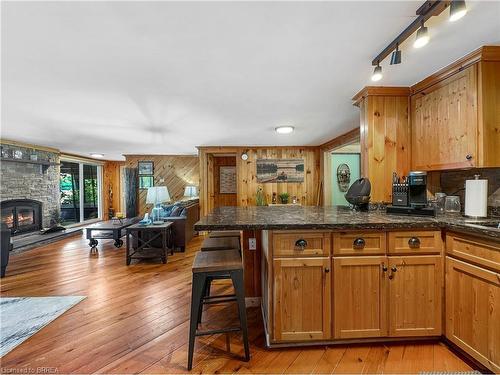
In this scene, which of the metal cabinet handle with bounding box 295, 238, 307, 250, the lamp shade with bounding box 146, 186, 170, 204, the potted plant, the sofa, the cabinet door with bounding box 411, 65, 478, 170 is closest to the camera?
the metal cabinet handle with bounding box 295, 238, 307, 250

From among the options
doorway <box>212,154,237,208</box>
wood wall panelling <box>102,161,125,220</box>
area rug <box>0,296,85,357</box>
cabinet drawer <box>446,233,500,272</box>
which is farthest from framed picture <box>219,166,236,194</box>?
cabinet drawer <box>446,233,500,272</box>

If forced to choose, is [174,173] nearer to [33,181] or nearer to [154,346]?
[33,181]

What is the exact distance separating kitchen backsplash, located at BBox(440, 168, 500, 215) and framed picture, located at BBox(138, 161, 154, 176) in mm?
7401

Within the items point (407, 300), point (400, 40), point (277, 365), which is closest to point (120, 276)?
point (277, 365)

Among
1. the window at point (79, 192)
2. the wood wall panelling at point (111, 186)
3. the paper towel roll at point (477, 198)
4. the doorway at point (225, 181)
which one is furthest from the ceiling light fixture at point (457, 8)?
the wood wall panelling at point (111, 186)

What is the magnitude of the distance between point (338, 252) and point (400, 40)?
4.90ft

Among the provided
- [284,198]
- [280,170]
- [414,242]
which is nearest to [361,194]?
[414,242]

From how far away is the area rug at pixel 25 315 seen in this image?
194cm

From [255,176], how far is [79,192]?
564 centimetres

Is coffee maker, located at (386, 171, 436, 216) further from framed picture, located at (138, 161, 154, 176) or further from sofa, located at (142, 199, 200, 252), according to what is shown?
framed picture, located at (138, 161, 154, 176)

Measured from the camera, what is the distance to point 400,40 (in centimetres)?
155

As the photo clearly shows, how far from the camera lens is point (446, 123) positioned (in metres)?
2.05

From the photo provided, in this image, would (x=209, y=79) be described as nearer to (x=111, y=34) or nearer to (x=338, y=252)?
(x=111, y=34)

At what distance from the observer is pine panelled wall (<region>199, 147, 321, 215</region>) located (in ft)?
19.5
